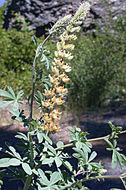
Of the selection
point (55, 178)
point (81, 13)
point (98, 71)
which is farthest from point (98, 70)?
point (55, 178)

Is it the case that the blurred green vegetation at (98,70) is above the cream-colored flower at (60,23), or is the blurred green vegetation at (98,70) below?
below

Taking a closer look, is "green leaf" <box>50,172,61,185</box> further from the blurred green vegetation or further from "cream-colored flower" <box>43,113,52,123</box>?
the blurred green vegetation

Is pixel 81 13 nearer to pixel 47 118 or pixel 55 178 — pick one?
pixel 47 118

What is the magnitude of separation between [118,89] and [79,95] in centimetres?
76

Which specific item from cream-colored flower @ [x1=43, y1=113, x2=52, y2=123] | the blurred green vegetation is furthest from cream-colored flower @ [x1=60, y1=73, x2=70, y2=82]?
the blurred green vegetation

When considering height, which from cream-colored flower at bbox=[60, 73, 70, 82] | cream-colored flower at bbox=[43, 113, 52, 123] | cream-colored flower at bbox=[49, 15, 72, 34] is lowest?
cream-colored flower at bbox=[43, 113, 52, 123]

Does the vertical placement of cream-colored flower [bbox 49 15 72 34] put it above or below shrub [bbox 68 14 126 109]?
above

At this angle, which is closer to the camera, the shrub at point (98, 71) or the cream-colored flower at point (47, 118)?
the cream-colored flower at point (47, 118)

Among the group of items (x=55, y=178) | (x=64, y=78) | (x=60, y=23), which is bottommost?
(x=55, y=178)

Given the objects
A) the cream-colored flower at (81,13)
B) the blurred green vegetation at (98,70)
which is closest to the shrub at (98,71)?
the blurred green vegetation at (98,70)

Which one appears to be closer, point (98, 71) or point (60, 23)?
point (60, 23)

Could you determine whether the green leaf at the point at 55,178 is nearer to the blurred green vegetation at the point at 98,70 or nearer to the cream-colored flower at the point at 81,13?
the cream-colored flower at the point at 81,13

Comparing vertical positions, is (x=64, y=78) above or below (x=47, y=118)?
above

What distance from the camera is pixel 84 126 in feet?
12.2
